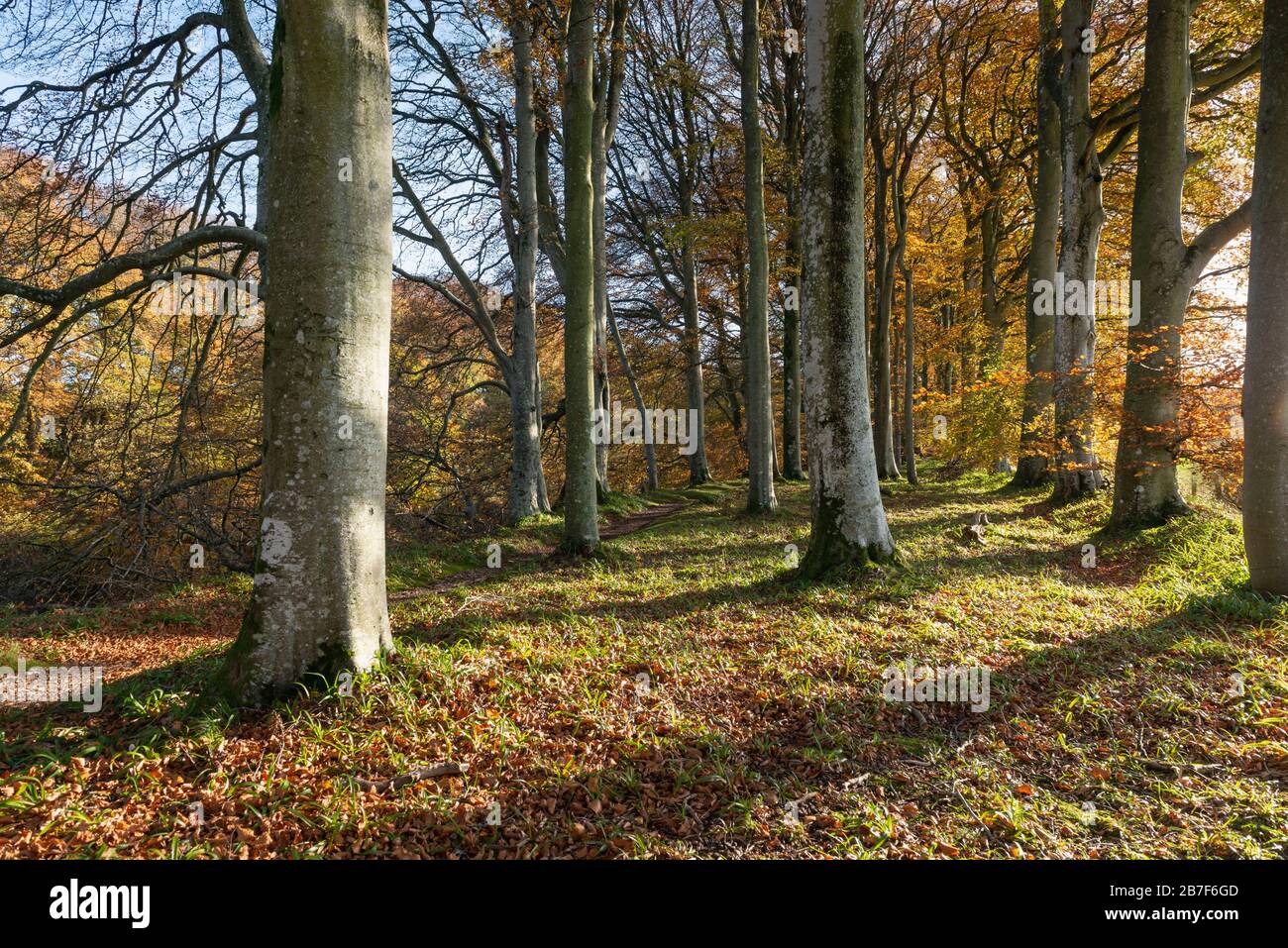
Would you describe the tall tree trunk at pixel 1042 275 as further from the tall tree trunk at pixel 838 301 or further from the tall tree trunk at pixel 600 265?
the tall tree trunk at pixel 600 265

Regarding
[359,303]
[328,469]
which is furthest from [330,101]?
[328,469]

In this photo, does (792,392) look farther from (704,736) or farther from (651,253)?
(704,736)

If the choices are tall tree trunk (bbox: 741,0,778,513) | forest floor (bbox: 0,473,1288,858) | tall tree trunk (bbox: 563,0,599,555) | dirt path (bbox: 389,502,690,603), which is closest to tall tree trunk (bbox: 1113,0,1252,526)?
forest floor (bbox: 0,473,1288,858)

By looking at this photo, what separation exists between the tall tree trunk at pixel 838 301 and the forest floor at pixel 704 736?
23.3 inches

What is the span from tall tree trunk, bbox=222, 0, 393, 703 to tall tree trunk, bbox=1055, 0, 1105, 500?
994 cm

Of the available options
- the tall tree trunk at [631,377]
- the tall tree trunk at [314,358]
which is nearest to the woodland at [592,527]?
the tall tree trunk at [314,358]

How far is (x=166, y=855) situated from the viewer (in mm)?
2195

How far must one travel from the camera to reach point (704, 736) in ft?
10.4

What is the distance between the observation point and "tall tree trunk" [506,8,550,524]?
10727mm

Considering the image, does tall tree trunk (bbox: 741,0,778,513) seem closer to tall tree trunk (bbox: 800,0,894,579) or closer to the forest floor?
tall tree trunk (bbox: 800,0,894,579)

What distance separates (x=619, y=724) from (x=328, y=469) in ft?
6.93

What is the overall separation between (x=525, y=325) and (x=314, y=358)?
832cm

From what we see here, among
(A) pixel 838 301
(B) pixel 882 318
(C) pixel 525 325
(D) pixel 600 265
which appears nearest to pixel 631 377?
(D) pixel 600 265
